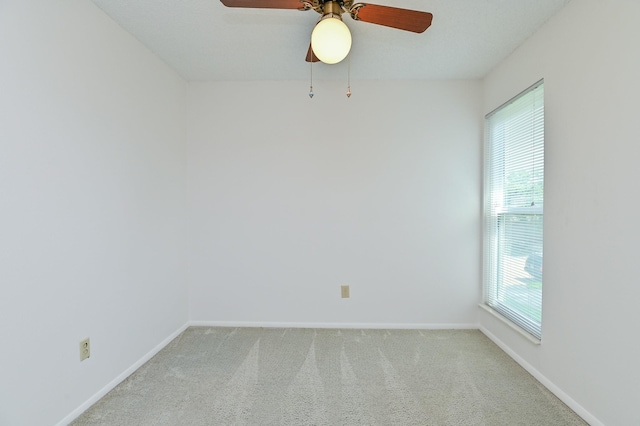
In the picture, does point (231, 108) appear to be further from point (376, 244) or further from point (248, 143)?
point (376, 244)

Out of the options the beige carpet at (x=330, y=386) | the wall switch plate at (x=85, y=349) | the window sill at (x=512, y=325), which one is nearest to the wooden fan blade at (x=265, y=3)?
the wall switch plate at (x=85, y=349)

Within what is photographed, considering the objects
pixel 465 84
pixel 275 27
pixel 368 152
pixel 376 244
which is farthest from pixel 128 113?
pixel 465 84

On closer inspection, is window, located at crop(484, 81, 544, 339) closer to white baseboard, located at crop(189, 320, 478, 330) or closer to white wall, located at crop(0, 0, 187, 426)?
white baseboard, located at crop(189, 320, 478, 330)

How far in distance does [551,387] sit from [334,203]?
2.07 metres

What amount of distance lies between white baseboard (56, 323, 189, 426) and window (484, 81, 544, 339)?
2848 millimetres

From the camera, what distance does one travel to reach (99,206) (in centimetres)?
196

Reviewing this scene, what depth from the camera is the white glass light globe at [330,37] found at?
1373 millimetres

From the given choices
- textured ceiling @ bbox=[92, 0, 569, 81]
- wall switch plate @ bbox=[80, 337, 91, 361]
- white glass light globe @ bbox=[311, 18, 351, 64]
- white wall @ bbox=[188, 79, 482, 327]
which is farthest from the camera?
white wall @ bbox=[188, 79, 482, 327]

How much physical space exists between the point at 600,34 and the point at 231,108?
272cm

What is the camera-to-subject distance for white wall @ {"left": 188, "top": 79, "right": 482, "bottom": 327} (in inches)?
118

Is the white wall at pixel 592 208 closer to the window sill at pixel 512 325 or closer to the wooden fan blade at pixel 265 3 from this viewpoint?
the window sill at pixel 512 325

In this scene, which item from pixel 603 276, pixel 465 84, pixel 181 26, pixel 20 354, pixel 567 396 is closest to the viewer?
pixel 20 354

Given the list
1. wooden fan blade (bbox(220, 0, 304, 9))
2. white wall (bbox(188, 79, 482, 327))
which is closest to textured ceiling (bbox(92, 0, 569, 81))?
white wall (bbox(188, 79, 482, 327))

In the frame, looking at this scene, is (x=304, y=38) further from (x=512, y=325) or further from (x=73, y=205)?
(x=512, y=325)
